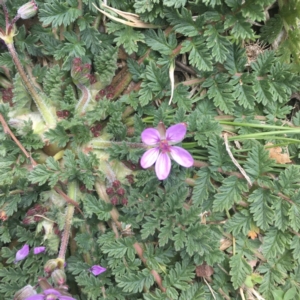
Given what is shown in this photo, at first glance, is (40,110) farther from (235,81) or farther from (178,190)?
(235,81)

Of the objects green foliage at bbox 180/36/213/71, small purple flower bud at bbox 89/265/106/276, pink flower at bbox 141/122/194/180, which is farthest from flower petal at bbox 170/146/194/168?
small purple flower bud at bbox 89/265/106/276

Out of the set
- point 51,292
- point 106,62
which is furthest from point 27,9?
point 51,292

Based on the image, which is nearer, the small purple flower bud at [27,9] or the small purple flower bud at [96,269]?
the small purple flower bud at [27,9]

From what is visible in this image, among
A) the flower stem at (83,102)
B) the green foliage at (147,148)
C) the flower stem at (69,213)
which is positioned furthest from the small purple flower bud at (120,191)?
the flower stem at (83,102)

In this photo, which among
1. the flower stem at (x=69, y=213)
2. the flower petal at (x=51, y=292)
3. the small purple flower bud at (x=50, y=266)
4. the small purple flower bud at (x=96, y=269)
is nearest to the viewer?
the flower petal at (x=51, y=292)

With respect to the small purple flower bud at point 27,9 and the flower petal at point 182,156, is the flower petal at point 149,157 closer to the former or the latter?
the flower petal at point 182,156

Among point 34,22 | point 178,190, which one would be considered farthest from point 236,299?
point 34,22

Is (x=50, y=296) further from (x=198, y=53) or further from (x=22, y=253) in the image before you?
(x=198, y=53)
